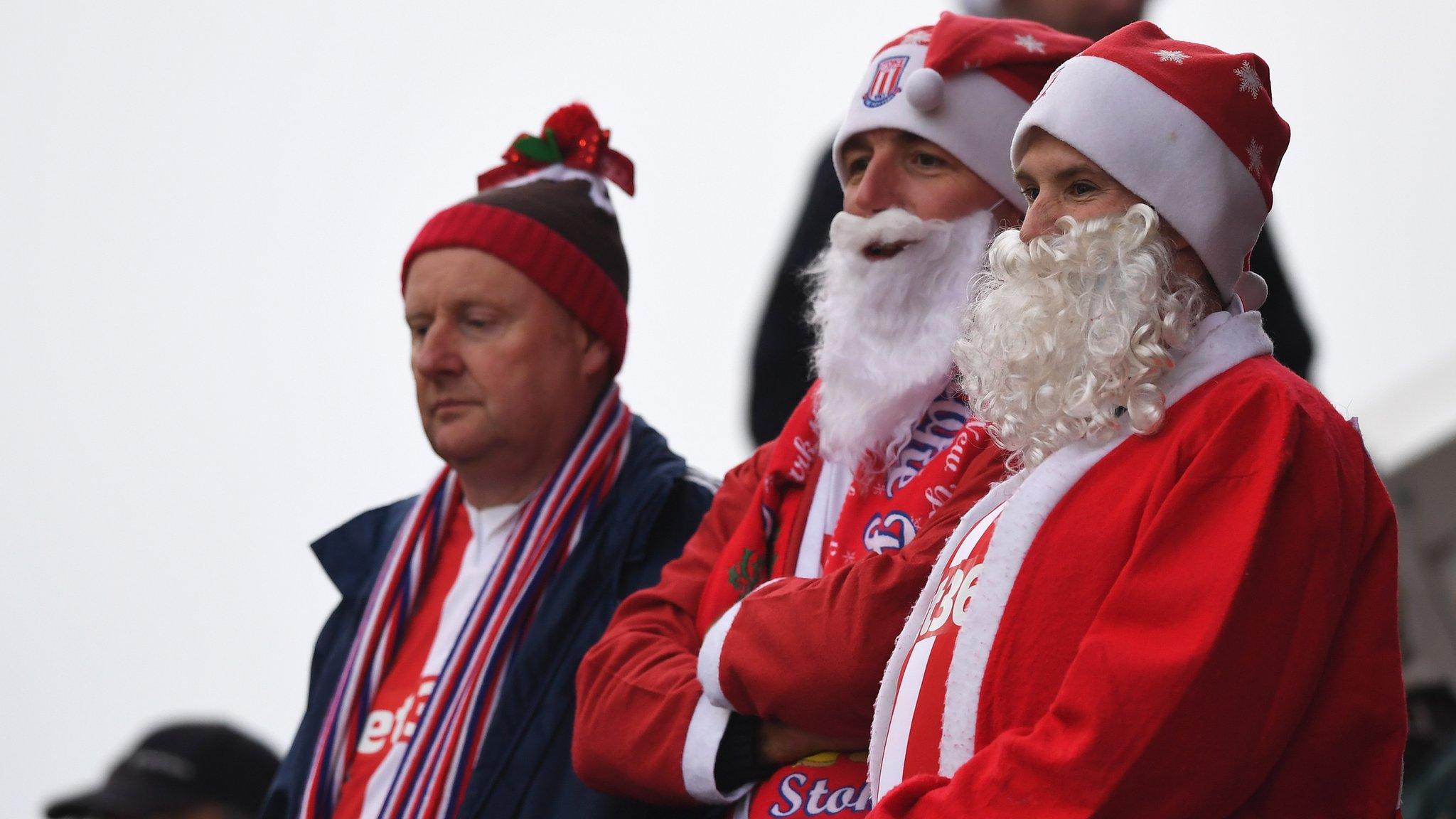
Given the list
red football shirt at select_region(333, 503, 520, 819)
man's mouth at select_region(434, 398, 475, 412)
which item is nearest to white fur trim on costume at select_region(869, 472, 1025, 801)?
red football shirt at select_region(333, 503, 520, 819)

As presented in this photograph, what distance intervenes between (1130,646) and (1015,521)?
0.90ft

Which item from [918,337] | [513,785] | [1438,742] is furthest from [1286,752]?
[1438,742]

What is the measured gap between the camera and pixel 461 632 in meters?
3.55

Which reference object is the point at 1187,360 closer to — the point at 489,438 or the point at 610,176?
the point at 489,438

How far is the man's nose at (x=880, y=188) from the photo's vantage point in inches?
115

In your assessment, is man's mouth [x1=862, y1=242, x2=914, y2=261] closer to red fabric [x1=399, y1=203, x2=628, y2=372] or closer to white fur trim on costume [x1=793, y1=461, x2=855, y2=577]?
white fur trim on costume [x1=793, y1=461, x2=855, y2=577]

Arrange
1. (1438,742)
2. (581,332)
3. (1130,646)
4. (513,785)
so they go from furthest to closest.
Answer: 1. (1438,742)
2. (581,332)
3. (513,785)
4. (1130,646)

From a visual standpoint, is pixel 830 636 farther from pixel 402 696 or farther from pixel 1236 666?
pixel 402 696

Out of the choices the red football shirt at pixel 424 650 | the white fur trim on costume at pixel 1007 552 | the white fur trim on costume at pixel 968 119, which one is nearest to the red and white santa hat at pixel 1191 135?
the white fur trim on costume at pixel 1007 552

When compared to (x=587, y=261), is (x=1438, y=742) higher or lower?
lower

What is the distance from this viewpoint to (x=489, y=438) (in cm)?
367

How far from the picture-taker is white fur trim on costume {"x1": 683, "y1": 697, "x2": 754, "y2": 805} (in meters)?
2.57

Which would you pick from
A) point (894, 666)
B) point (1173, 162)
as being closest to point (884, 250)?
point (1173, 162)

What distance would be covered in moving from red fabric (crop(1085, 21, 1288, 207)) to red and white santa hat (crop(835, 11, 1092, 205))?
58 cm
